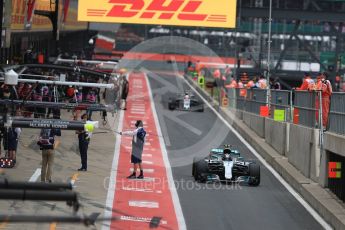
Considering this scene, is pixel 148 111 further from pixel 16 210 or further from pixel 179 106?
pixel 16 210

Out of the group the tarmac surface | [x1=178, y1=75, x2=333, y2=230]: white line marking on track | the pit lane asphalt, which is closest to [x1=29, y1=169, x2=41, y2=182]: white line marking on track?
the tarmac surface

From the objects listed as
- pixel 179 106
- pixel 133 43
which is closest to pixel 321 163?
pixel 179 106

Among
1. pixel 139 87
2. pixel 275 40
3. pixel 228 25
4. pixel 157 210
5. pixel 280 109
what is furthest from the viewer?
pixel 275 40

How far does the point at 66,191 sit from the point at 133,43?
10434 centimetres

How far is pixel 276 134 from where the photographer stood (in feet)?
107

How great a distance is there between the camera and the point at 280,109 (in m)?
33.0

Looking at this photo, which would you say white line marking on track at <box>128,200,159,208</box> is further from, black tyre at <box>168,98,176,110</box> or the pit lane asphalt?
black tyre at <box>168,98,176,110</box>

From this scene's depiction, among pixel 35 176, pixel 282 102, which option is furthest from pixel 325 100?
pixel 282 102
